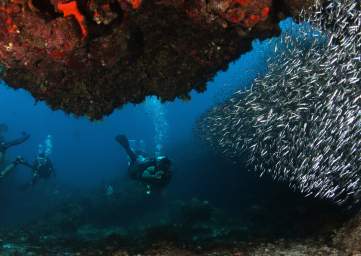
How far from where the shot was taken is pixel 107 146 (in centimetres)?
5819

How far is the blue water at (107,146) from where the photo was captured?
18.5 m

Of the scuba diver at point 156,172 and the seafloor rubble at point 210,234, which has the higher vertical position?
the scuba diver at point 156,172

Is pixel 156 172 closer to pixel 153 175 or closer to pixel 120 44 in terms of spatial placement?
pixel 153 175

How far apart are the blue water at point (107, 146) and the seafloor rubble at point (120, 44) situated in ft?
3.09

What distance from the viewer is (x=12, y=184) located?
76.1 ft

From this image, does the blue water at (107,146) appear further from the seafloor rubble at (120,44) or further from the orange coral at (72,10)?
the orange coral at (72,10)

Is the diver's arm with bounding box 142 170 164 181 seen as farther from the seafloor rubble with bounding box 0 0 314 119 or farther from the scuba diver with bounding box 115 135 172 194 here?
the seafloor rubble with bounding box 0 0 314 119

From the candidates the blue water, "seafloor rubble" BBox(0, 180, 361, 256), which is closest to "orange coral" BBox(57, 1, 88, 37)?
the blue water

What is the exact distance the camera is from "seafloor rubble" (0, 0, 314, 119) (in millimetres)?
5246

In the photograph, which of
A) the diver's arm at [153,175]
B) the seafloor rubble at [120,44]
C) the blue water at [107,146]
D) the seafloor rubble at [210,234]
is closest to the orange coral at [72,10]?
the seafloor rubble at [120,44]

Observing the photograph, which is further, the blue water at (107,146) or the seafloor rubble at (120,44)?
the blue water at (107,146)

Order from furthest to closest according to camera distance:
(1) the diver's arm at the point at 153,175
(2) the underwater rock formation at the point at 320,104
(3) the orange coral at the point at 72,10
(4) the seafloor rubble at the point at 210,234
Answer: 1. (1) the diver's arm at the point at 153,175
2. (2) the underwater rock formation at the point at 320,104
3. (4) the seafloor rubble at the point at 210,234
4. (3) the orange coral at the point at 72,10

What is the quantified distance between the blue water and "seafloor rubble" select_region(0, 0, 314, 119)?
0.94 meters

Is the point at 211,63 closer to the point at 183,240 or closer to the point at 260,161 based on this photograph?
the point at 183,240
